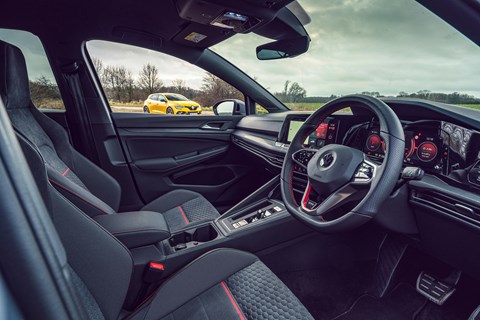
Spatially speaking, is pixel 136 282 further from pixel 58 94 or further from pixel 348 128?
pixel 58 94

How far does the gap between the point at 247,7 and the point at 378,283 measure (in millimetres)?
1814

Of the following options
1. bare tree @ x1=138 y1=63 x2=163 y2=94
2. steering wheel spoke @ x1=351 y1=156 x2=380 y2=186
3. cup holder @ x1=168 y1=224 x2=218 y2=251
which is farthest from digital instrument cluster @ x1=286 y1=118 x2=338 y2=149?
bare tree @ x1=138 y1=63 x2=163 y2=94

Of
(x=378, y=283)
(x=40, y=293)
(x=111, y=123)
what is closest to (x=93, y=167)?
(x=111, y=123)

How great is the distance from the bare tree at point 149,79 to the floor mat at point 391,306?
7.25ft

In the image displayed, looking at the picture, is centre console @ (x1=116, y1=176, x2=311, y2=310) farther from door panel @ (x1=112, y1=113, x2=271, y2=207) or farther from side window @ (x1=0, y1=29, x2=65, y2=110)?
side window @ (x1=0, y1=29, x2=65, y2=110)

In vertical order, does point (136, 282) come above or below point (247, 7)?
below

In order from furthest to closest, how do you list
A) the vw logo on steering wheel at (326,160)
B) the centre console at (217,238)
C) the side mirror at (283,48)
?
the side mirror at (283,48), the centre console at (217,238), the vw logo on steering wheel at (326,160)

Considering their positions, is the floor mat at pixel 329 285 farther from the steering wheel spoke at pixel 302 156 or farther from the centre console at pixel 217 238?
the steering wheel spoke at pixel 302 156

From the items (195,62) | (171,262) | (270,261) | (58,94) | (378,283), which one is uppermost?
(195,62)

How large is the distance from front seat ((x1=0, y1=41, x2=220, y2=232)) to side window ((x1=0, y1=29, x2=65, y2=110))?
0.46 m

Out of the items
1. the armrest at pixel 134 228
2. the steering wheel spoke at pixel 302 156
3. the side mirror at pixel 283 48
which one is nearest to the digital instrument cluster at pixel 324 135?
the steering wheel spoke at pixel 302 156

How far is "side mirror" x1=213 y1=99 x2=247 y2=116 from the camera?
2.86 meters

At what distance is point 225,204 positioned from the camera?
2744 millimetres

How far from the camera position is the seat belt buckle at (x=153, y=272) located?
1.29 meters
